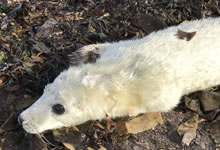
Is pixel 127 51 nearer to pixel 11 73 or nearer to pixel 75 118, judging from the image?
pixel 75 118

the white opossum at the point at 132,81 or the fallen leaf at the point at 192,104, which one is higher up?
the white opossum at the point at 132,81

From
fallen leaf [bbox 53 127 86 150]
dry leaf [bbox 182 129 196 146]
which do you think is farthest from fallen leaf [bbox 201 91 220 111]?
fallen leaf [bbox 53 127 86 150]

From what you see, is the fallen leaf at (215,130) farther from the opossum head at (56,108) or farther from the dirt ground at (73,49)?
the opossum head at (56,108)

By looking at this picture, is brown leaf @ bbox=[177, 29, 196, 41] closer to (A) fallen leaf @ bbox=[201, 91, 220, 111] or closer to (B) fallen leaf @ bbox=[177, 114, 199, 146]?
(A) fallen leaf @ bbox=[201, 91, 220, 111]

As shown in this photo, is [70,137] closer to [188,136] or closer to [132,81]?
[132,81]

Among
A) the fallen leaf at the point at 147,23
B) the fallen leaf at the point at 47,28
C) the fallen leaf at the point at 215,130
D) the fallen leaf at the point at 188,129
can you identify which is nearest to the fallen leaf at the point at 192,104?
the fallen leaf at the point at 188,129

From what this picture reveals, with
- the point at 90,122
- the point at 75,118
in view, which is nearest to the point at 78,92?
the point at 75,118

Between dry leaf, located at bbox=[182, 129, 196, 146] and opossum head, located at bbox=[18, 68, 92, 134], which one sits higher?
opossum head, located at bbox=[18, 68, 92, 134]
